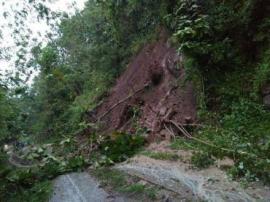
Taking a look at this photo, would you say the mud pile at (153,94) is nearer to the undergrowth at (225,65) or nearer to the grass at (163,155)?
the undergrowth at (225,65)

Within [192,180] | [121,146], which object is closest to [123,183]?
[192,180]

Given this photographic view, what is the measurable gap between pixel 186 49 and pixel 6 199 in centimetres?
603

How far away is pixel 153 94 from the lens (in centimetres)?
1318

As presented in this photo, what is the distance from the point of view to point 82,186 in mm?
8156

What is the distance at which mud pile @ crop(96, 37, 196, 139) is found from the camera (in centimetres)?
1097

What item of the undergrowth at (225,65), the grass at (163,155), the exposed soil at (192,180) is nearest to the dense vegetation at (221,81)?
the undergrowth at (225,65)

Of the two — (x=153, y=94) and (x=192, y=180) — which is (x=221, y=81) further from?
(x=192, y=180)

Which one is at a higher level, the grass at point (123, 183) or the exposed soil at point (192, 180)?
the exposed soil at point (192, 180)

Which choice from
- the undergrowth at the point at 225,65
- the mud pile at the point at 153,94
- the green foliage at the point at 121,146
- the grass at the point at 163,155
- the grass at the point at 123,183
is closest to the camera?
the grass at the point at 123,183

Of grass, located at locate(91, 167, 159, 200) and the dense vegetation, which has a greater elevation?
the dense vegetation

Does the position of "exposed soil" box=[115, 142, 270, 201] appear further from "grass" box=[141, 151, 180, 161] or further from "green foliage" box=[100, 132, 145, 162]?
"green foliage" box=[100, 132, 145, 162]

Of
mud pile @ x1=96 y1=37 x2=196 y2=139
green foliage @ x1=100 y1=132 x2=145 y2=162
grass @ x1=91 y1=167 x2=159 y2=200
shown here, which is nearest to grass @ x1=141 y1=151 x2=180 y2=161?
green foliage @ x1=100 y1=132 x2=145 y2=162

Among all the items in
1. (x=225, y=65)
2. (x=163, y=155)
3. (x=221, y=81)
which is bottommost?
(x=163, y=155)

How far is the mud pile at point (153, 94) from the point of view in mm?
10969
